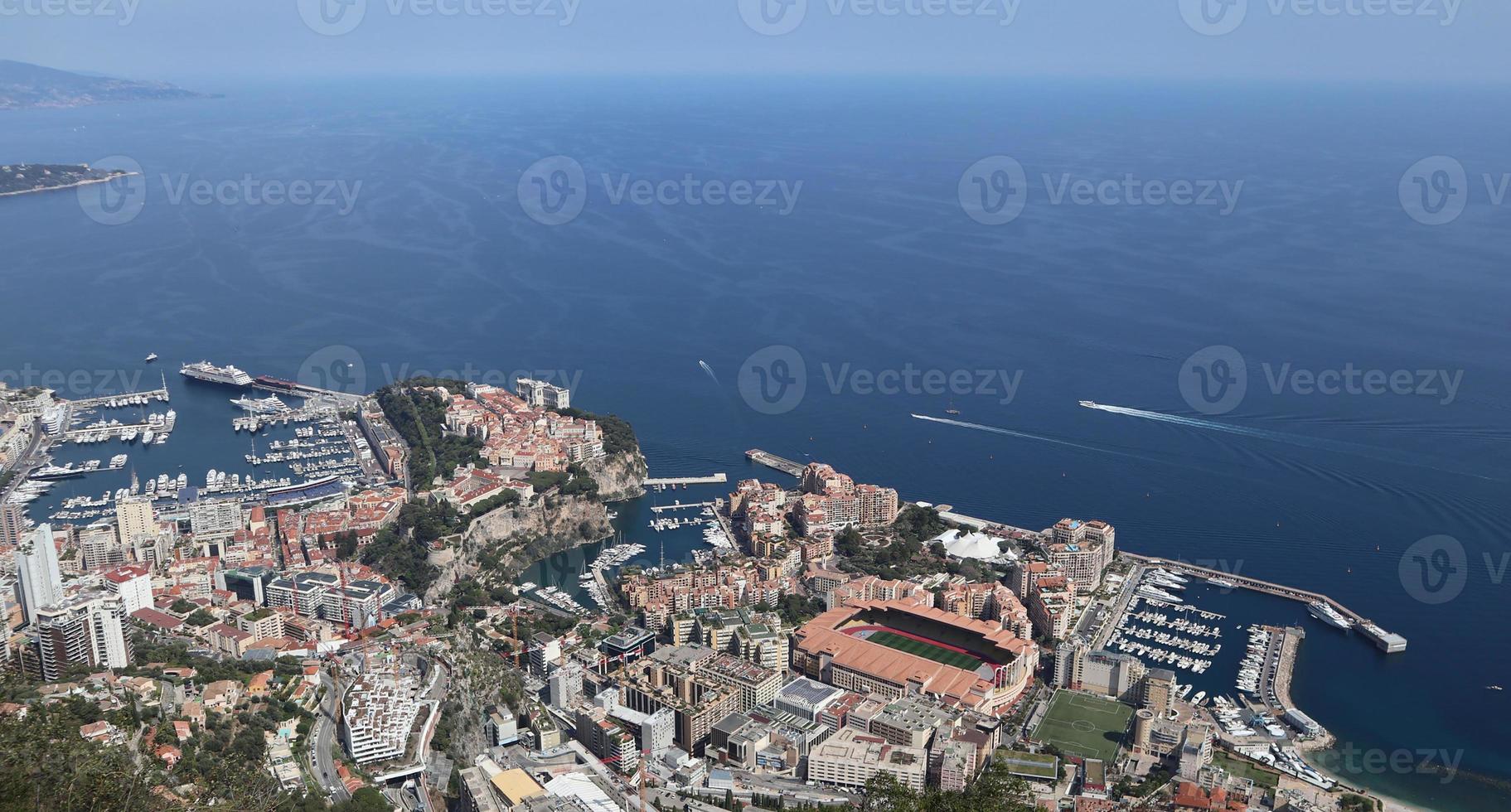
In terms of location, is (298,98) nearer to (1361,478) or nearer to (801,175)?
(801,175)

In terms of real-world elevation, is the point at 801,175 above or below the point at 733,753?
above

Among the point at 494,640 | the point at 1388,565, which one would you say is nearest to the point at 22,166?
the point at 494,640

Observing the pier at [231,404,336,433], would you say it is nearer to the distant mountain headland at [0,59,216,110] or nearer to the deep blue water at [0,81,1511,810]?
the deep blue water at [0,81,1511,810]

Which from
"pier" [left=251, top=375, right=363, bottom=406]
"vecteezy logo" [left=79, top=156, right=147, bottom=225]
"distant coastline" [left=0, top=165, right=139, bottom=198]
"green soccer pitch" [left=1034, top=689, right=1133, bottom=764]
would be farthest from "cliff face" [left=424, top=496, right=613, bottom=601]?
"distant coastline" [left=0, top=165, right=139, bottom=198]

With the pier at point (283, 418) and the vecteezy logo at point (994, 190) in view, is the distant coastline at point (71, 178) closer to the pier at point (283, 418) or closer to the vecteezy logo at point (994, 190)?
the pier at point (283, 418)
